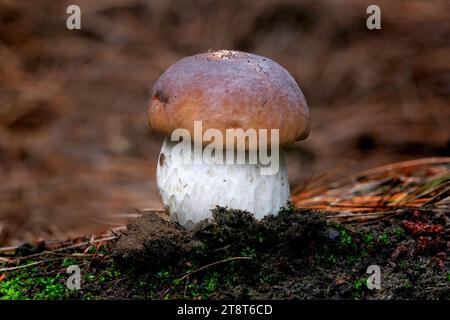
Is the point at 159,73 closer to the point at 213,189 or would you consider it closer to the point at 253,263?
the point at 213,189

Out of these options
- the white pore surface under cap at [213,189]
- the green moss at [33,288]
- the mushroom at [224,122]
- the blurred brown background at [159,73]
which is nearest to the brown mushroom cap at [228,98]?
the mushroom at [224,122]

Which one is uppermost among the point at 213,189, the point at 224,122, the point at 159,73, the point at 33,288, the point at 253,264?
the point at 159,73

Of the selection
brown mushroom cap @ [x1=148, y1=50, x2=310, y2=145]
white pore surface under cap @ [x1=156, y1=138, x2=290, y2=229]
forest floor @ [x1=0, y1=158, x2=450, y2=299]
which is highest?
brown mushroom cap @ [x1=148, y1=50, x2=310, y2=145]

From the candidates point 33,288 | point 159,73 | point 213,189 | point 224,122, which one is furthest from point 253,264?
point 159,73

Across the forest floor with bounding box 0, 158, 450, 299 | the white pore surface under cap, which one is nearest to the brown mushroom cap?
the white pore surface under cap

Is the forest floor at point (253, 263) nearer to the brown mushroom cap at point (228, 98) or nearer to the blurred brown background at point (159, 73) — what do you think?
the brown mushroom cap at point (228, 98)

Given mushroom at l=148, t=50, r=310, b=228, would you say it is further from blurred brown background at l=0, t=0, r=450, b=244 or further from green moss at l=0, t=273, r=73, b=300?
blurred brown background at l=0, t=0, r=450, b=244

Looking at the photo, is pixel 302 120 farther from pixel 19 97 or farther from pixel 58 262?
pixel 19 97
